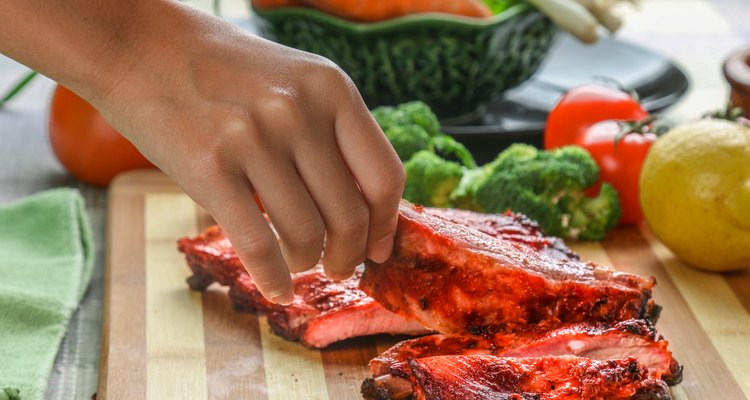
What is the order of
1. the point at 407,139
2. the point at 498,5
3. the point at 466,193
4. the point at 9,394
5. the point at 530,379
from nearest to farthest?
1. the point at 530,379
2. the point at 9,394
3. the point at 466,193
4. the point at 407,139
5. the point at 498,5

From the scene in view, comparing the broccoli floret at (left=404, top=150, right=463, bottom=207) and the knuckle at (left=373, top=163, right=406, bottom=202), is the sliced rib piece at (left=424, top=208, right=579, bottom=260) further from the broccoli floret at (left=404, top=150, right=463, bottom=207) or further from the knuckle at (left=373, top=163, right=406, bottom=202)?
the knuckle at (left=373, top=163, right=406, bottom=202)

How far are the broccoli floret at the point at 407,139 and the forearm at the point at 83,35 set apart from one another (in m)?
1.78

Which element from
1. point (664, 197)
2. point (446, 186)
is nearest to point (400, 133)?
point (446, 186)

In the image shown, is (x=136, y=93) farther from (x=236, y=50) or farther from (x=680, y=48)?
(x=680, y=48)

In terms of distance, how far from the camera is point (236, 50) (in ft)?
6.95

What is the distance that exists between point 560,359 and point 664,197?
1097 mm

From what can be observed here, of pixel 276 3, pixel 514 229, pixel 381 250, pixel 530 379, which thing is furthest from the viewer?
pixel 276 3

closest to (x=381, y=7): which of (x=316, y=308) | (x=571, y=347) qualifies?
(x=316, y=308)

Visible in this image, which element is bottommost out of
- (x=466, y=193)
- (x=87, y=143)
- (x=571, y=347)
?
(x=87, y=143)

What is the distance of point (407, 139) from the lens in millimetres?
3809

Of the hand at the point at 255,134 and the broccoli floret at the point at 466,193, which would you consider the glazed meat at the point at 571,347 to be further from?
the broccoli floret at the point at 466,193

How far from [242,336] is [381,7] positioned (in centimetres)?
169

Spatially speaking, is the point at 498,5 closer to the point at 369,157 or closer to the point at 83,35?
the point at 369,157

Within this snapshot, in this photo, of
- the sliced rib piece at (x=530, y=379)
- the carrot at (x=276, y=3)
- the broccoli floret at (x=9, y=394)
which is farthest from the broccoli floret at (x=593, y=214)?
the broccoli floret at (x=9, y=394)
